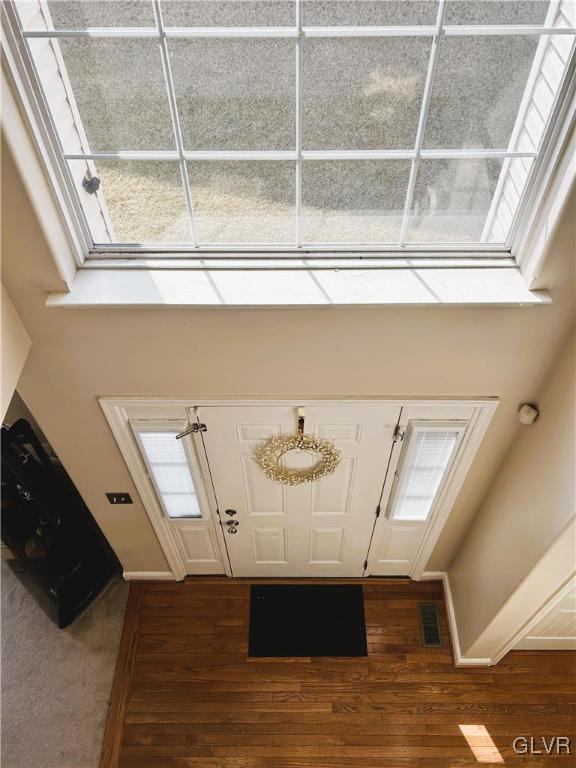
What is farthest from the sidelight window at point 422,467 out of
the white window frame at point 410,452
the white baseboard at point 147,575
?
the white baseboard at point 147,575

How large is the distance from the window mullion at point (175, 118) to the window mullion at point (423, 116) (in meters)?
0.82

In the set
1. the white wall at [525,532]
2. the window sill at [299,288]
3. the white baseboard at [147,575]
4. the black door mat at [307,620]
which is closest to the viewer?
the window sill at [299,288]

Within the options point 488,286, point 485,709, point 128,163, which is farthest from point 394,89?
point 485,709

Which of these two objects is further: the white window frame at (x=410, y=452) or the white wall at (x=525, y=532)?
the white window frame at (x=410, y=452)

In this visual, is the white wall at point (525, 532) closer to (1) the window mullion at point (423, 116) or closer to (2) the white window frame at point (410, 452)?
(2) the white window frame at point (410, 452)

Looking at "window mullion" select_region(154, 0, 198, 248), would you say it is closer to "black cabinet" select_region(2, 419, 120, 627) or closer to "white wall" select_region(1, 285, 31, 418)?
"white wall" select_region(1, 285, 31, 418)

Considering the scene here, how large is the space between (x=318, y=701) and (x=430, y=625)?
868mm

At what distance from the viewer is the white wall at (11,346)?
7.22 feet

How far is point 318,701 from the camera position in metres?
3.43

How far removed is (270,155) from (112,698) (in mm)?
3206

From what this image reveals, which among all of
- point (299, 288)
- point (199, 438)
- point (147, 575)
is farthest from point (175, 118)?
point (147, 575)

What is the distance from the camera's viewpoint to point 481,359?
244cm

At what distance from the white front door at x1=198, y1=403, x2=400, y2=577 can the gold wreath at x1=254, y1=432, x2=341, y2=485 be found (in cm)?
4

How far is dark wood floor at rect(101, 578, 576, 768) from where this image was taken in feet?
10.7
